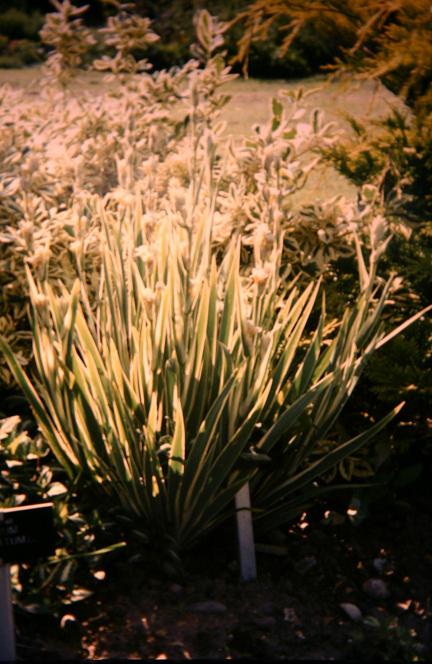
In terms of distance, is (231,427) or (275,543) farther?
(275,543)

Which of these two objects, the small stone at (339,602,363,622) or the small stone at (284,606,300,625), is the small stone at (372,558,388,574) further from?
the small stone at (284,606,300,625)

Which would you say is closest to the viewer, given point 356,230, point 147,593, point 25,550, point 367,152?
point 25,550

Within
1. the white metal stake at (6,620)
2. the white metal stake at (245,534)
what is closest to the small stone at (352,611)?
the white metal stake at (245,534)

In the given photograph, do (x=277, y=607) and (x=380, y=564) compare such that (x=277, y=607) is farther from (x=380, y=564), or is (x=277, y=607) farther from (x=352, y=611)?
(x=380, y=564)

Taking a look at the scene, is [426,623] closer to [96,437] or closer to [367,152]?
[96,437]

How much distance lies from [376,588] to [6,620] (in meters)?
1.00

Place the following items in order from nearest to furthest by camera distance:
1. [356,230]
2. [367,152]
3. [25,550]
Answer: [25,550], [356,230], [367,152]

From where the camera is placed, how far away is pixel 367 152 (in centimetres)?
326

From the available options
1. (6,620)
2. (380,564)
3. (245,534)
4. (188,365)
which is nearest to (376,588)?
(380,564)

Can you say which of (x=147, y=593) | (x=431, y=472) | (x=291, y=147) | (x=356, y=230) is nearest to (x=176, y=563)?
(x=147, y=593)

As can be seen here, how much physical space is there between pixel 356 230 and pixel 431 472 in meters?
0.84

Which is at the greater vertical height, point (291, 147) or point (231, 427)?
point (291, 147)

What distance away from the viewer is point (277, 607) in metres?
2.16

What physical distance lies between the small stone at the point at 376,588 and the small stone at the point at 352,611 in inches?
3.2
